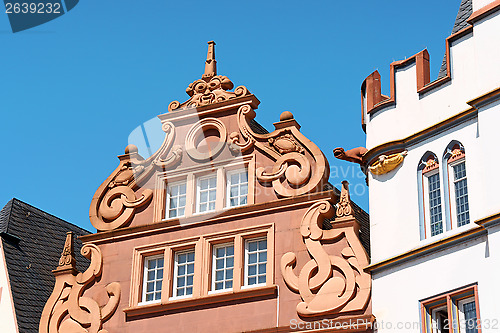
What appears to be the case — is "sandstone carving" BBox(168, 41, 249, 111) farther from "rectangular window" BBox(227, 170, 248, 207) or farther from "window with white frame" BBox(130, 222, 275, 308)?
"window with white frame" BBox(130, 222, 275, 308)

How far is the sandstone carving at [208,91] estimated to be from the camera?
2739cm

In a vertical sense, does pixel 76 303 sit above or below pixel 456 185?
below

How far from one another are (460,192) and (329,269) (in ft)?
11.6

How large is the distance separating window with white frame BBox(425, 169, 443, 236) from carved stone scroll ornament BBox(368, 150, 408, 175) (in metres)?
0.87

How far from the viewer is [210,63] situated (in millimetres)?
28641

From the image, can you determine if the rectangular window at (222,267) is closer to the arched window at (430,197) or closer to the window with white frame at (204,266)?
the window with white frame at (204,266)

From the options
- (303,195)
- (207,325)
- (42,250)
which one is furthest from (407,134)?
(42,250)

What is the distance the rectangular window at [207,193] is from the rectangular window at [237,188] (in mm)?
398

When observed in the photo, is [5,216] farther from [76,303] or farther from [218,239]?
[218,239]

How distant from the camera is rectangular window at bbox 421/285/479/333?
68.6 feet

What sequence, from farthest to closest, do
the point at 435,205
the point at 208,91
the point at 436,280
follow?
1. the point at 208,91
2. the point at 435,205
3. the point at 436,280

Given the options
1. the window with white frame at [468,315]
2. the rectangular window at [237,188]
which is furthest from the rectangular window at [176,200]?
the window with white frame at [468,315]

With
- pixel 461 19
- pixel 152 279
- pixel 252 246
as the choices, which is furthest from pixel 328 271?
pixel 461 19

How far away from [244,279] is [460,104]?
639 cm
